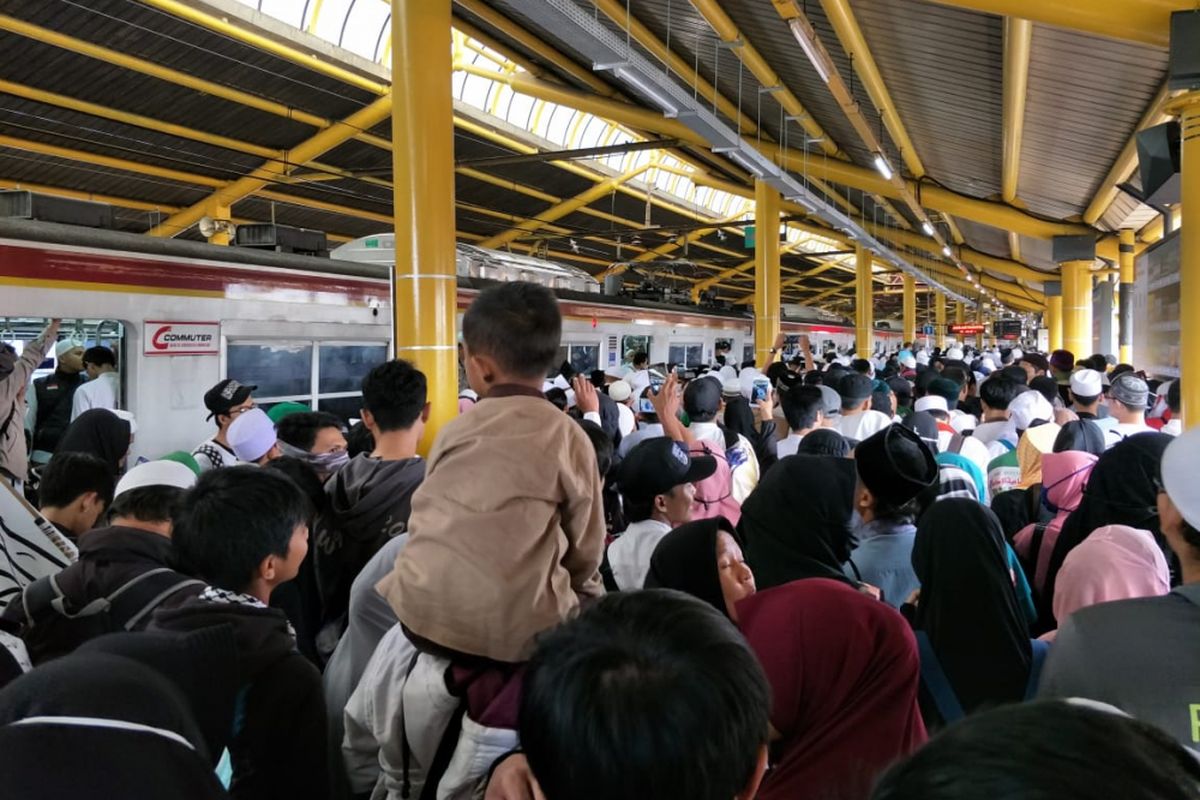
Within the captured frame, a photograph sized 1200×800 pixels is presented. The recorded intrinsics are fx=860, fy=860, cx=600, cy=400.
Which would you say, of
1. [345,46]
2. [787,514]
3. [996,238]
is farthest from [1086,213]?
[787,514]

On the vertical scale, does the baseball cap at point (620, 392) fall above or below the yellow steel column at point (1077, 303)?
below

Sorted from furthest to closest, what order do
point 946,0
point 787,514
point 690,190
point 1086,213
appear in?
point 690,190 < point 1086,213 < point 946,0 < point 787,514

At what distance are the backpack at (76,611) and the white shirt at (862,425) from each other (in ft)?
13.7

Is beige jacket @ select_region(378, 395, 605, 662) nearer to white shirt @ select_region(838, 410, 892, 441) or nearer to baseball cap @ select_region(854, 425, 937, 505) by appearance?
baseball cap @ select_region(854, 425, 937, 505)

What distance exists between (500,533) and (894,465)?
1508 mm

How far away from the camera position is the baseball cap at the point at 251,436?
398 centimetres

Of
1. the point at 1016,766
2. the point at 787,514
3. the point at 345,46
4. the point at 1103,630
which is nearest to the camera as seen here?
the point at 1016,766

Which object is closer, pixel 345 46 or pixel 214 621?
pixel 214 621

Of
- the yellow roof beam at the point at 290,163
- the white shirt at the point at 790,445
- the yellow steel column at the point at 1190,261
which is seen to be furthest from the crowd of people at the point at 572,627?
the yellow roof beam at the point at 290,163

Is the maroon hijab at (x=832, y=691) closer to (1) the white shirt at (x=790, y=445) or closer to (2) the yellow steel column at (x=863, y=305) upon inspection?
(1) the white shirt at (x=790, y=445)

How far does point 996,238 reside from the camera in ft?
72.8

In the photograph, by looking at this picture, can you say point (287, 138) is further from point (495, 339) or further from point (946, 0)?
point (495, 339)

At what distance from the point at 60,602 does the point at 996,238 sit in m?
23.6

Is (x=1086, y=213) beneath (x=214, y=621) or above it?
above
